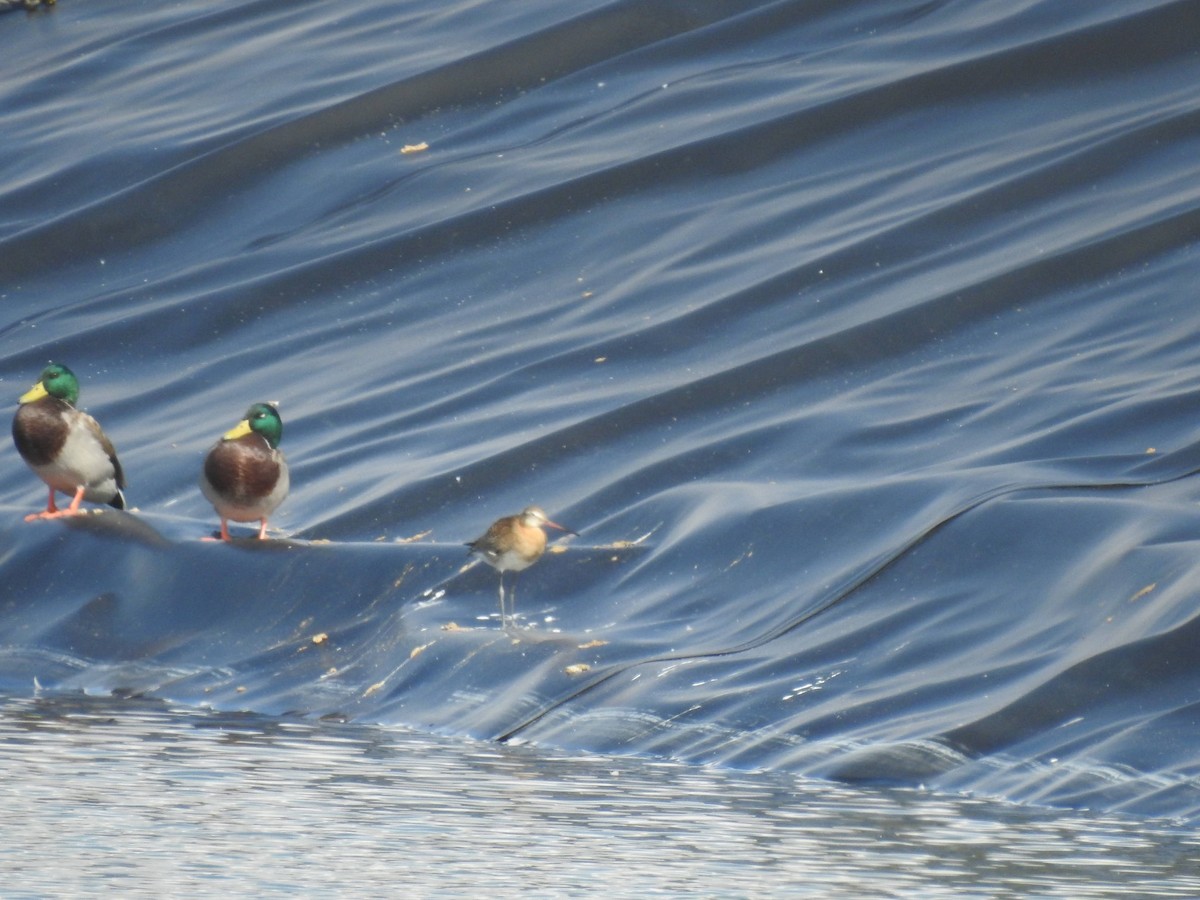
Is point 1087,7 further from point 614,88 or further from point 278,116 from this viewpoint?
point 278,116

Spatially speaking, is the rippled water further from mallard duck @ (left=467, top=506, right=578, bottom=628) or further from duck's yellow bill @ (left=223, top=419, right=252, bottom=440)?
duck's yellow bill @ (left=223, top=419, right=252, bottom=440)

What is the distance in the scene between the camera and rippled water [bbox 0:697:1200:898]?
4402 millimetres

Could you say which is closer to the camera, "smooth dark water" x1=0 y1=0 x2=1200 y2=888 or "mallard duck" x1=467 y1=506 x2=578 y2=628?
"smooth dark water" x1=0 y1=0 x2=1200 y2=888

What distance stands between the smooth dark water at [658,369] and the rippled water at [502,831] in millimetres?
322

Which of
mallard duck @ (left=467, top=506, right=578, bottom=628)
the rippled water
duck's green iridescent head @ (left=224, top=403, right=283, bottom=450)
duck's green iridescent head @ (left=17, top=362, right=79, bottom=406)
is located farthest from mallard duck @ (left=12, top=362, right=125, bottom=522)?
the rippled water

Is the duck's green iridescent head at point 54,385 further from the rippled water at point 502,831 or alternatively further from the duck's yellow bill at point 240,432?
the rippled water at point 502,831

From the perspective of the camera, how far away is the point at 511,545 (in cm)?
696

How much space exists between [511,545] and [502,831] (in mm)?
A: 2146

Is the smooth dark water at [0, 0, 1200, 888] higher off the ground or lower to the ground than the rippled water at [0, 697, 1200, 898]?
higher

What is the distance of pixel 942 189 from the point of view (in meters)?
9.93

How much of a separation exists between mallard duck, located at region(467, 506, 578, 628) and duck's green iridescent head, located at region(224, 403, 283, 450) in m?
1.62

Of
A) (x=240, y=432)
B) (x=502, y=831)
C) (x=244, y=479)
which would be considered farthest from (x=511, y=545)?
(x=502, y=831)

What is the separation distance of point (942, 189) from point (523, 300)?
2.11 meters

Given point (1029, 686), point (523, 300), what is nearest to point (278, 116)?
point (523, 300)
